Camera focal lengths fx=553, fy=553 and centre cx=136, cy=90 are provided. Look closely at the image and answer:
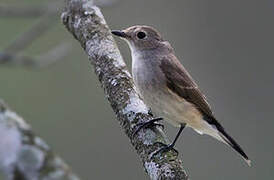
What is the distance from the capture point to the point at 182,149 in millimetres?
8617

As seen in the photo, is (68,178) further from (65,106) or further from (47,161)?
(65,106)

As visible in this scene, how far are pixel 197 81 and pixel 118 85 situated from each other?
5291mm

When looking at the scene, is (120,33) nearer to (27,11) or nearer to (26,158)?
(27,11)

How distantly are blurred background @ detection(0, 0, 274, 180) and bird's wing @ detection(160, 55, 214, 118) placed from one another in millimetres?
3303

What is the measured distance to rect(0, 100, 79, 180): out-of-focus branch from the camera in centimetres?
163

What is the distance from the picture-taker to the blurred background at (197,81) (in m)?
8.37

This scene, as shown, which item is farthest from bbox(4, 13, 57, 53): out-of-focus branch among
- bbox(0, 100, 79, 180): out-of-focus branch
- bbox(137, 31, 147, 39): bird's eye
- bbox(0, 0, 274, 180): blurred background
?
bbox(0, 0, 274, 180): blurred background

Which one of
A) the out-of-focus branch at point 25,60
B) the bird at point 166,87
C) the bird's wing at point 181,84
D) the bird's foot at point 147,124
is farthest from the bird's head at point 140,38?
the bird's foot at point 147,124

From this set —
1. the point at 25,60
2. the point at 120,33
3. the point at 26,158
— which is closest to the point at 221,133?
the point at 120,33

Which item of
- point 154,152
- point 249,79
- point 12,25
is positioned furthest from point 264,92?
point 154,152

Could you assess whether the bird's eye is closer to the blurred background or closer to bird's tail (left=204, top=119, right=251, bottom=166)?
bird's tail (left=204, top=119, right=251, bottom=166)

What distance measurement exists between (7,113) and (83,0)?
2.32 meters

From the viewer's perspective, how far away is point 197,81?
8859 mm

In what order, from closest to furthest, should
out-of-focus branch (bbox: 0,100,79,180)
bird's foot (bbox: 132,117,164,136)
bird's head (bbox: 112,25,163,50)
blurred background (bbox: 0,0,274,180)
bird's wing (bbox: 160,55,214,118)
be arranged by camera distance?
out-of-focus branch (bbox: 0,100,79,180) < bird's foot (bbox: 132,117,164,136) < bird's wing (bbox: 160,55,214,118) < bird's head (bbox: 112,25,163,50) < blurred background (bbox: 0,0,274,180)
